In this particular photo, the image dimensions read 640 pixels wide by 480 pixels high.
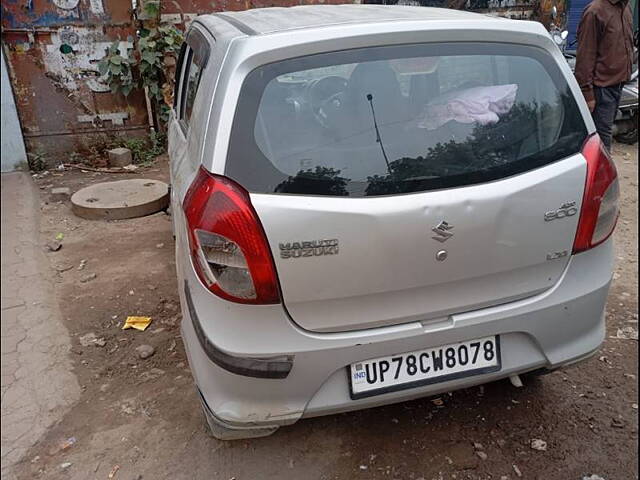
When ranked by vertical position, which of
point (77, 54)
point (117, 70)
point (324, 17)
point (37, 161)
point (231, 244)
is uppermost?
point (324, 17)

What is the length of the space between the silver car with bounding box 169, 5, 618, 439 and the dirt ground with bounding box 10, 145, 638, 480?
17.2 inches

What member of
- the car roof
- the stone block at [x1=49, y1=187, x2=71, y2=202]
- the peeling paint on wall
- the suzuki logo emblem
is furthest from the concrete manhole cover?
the suzuki logo emblem

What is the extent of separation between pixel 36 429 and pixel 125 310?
3.61 ft

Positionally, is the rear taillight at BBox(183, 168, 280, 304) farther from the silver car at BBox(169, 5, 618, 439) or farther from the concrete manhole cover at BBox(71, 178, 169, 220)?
the concrete manhole cover at BBox(71, 178, 169, 220)

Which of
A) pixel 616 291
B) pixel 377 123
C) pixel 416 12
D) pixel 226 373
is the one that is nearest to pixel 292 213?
pixel 377 123

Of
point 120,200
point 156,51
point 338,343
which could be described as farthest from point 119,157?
point 338,343

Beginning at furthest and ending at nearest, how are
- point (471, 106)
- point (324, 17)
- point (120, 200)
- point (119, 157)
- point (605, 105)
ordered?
point (119, 157) < point (120, 200) < point (605, 105) < point (324, 17) < point (471, 106)

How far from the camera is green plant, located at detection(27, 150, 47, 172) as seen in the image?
655cm

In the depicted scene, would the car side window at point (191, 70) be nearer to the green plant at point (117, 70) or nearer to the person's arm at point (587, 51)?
the green plant at point (117, 70)

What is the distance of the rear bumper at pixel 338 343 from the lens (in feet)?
6.07

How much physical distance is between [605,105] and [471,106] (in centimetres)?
387

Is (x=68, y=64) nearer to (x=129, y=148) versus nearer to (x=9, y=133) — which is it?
(x=9, y=133)

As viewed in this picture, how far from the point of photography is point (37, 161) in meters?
6.57

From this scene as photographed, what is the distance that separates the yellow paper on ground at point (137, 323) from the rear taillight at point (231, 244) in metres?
1.71
